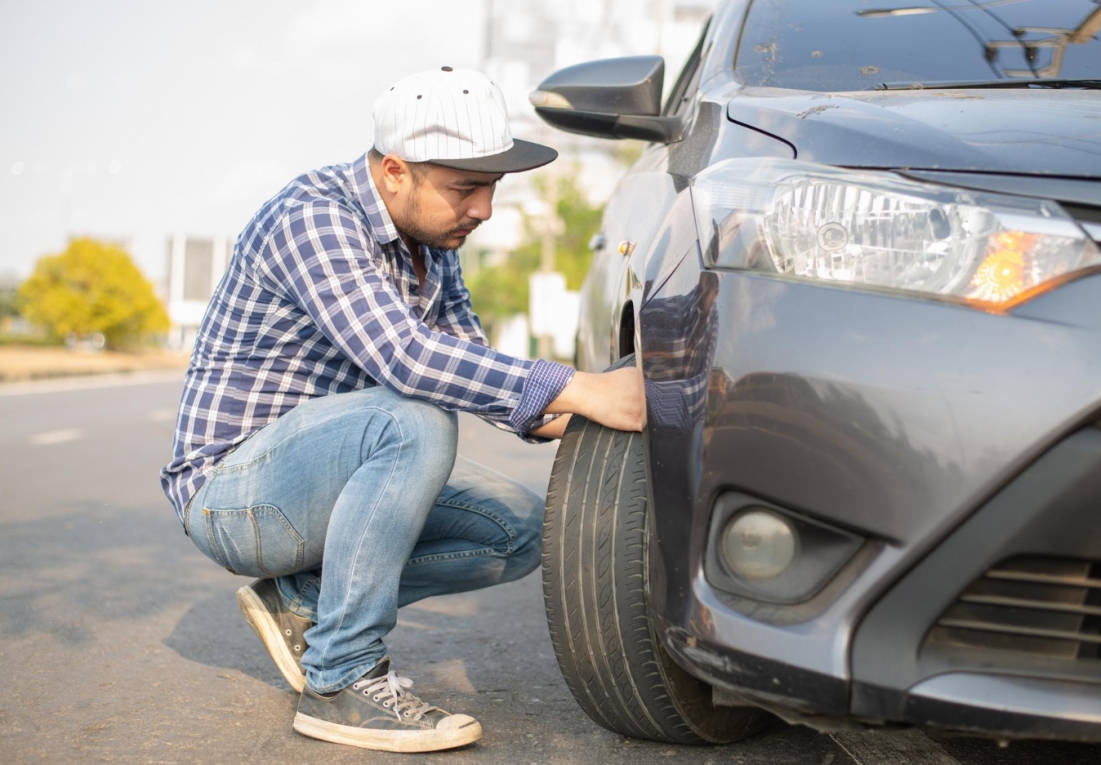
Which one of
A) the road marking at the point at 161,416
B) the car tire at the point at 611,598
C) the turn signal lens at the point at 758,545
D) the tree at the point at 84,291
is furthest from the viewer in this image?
the tree at the point at 84,291

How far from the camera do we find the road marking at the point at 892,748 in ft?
7.32

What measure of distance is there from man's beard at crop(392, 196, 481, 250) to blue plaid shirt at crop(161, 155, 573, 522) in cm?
3

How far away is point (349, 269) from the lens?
7.82ft

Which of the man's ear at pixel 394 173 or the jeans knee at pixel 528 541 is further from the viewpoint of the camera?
the jeans knee at pixel 528 541

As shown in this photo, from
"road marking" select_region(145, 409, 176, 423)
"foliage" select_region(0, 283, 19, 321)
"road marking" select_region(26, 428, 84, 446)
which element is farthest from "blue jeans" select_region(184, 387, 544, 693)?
"foliage" select_region(0, 283, 19, 321)

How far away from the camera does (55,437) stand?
959 centimetres

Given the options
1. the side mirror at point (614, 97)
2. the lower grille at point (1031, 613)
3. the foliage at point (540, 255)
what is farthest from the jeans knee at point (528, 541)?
the foliage at point (540, 255)

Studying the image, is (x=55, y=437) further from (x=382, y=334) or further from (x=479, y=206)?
(x=382, y=334)

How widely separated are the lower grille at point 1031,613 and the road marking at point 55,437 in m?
8.57

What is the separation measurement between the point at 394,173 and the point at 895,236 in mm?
1252

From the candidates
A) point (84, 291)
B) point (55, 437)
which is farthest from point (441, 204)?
point (84, 291)

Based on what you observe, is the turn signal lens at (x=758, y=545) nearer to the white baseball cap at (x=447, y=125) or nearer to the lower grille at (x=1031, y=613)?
the lower grille at (x=1031, y=613)

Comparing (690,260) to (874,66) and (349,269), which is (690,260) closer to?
(349,269)

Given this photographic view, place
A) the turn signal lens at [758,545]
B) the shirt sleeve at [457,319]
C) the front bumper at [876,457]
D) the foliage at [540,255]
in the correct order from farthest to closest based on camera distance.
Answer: the foliage at [540,255] → the shirt sleeve at [457,319] → the turn signal lens at [758,545] → the front bumper at [876,457]
